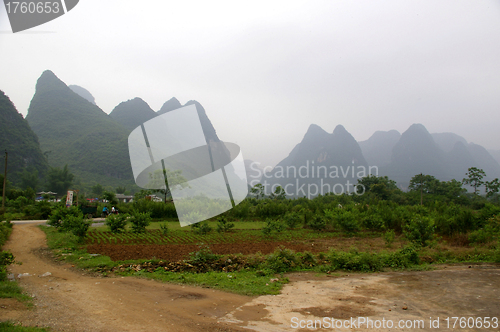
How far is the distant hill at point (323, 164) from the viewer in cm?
10407

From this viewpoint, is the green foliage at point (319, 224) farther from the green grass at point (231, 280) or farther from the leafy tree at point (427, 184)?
the leafy tree at point (427, 184)

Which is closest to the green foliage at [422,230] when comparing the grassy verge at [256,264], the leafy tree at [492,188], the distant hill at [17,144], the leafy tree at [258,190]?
the grassy verge at [256,264]

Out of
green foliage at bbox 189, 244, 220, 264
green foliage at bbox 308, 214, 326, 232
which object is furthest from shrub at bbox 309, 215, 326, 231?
green foliage at bbox 189, 244, 220, 264

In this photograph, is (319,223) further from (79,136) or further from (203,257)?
(79,136)

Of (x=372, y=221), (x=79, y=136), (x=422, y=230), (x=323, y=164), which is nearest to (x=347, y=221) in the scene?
(x=372, y=221)

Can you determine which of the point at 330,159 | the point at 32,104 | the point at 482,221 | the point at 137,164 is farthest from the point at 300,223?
the point at 32,104

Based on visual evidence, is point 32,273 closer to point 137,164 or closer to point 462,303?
point 137,164

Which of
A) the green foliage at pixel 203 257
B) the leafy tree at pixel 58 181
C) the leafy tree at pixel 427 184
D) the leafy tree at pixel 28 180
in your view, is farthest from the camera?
the leafy tree at pixel 58 181

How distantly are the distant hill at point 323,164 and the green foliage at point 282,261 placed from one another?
3363 inches

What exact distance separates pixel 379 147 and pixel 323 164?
6409 cm

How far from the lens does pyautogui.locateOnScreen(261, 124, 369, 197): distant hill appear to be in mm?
104075

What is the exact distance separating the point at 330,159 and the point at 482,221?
117m

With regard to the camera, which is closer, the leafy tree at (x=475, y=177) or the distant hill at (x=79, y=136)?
the leafy tree at (x=475, y=177)

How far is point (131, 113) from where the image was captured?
379 ft
